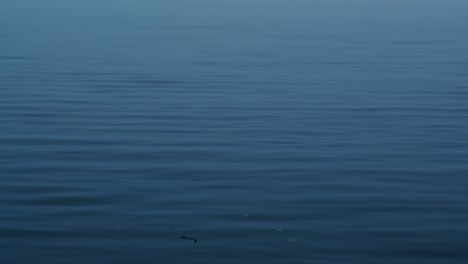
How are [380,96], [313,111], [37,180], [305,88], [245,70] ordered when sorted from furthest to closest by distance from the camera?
[245,70] → [305,88] → [380,96] → [313,111] → [37,180]

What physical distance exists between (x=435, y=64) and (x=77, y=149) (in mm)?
8752

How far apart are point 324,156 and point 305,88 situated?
15.7 feet

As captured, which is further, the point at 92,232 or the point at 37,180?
the point at 37,180

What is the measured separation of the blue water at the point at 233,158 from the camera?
609 centimetres

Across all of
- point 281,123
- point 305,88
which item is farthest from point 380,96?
point 281,123

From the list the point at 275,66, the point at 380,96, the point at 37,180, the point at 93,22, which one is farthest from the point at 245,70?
the point at 93,22

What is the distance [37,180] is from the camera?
7.70m

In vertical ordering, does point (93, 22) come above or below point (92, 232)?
above

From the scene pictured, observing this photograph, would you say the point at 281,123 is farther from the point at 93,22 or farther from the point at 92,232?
the point at 93,22

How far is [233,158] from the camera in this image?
857cm

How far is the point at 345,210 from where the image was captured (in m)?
6.80

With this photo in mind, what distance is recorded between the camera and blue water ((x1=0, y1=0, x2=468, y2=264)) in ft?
20.0

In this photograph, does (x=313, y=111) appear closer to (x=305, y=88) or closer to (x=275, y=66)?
(x=305, y=88)

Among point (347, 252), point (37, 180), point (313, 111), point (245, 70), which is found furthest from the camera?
point (245, 70)
